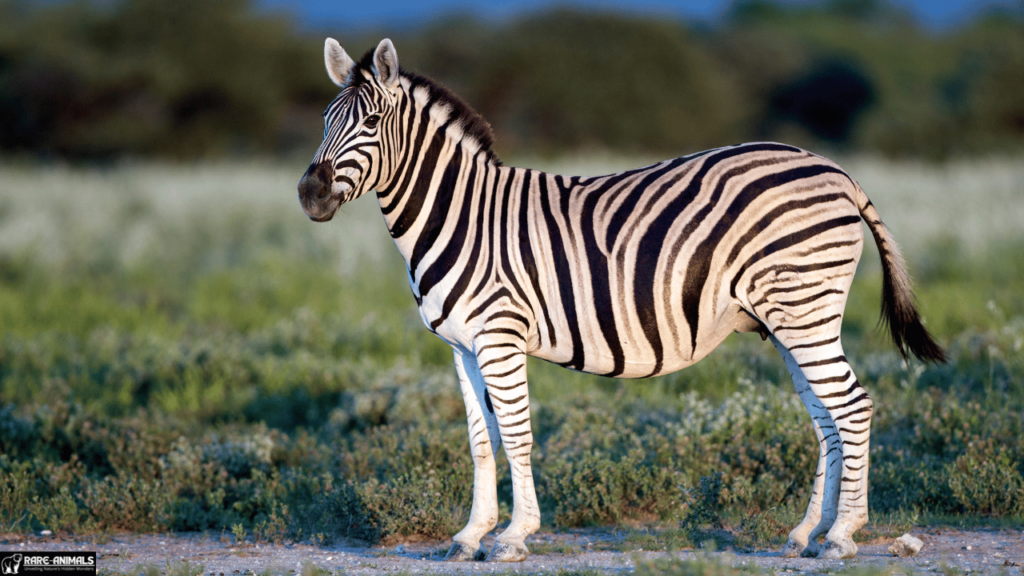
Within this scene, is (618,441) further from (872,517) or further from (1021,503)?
(1021,503)

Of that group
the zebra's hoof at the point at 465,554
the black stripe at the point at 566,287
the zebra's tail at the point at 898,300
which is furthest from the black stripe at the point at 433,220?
the zebra's tail at the point at 898,300

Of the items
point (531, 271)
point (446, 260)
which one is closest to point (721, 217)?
point (531, 271)

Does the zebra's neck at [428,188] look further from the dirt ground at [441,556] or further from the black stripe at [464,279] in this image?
the dirt ground at [441,556]

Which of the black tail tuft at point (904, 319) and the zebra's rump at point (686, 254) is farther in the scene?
the black tail tuft at point (904, 319)

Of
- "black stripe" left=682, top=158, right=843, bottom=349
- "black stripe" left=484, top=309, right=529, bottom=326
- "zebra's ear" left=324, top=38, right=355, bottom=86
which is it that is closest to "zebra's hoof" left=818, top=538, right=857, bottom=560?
"black stripe" left=682, top=158, right=843, bottom=349

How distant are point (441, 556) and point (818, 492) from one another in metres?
2.13

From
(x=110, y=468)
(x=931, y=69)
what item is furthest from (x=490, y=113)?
(x=110, y=468)

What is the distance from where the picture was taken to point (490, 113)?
43.0 m

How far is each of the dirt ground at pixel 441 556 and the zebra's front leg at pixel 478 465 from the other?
15 centimetres

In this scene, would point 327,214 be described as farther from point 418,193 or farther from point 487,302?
point 487,302

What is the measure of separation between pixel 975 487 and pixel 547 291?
3.04 metres

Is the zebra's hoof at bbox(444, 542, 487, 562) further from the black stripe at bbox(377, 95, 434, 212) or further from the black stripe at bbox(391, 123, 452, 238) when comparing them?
the black stripe at bbox(377, 95, 434, 212)

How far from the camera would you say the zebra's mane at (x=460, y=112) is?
4.96 m

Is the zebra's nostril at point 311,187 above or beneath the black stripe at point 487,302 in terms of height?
above
